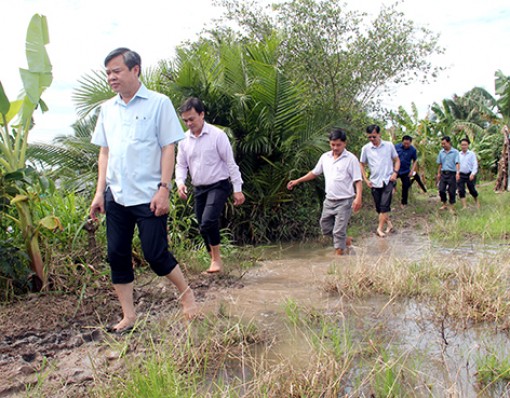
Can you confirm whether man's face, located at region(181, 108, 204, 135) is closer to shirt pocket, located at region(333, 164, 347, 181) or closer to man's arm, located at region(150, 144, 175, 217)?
man's arm, located at region(150, 144, 175, 217)

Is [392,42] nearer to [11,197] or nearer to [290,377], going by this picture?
[11,197]

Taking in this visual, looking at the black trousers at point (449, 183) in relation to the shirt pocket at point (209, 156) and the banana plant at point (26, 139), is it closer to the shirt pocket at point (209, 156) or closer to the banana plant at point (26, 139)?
the shirt pocket at point (209, 156)

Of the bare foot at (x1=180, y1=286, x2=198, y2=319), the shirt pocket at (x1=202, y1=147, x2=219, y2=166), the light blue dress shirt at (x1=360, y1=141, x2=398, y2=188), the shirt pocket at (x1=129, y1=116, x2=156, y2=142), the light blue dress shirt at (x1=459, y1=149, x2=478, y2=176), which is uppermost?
the shirt pocket at (x1=129, y1=116, x2=156, y2=142)

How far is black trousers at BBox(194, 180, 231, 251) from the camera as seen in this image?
5.42 m

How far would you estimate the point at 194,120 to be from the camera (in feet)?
17.3

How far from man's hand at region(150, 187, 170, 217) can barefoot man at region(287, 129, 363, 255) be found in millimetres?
3408

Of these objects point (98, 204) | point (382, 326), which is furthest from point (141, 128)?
point (382, 326)

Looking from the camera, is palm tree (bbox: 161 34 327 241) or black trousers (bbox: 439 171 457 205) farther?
black trousers (bbox: 439 171 457 205)

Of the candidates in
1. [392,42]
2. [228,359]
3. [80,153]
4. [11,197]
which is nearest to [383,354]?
[228,359]

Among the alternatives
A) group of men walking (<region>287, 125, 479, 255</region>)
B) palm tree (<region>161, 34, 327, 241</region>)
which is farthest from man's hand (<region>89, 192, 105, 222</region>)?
palm tree (<region>161, 34, 327, 241</region>)

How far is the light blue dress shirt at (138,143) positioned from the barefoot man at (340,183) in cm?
327

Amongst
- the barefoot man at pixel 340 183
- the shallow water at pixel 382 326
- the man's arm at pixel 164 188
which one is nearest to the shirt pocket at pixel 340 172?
the barefoot man at pixel 340 183

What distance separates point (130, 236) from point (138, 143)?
2.26ft

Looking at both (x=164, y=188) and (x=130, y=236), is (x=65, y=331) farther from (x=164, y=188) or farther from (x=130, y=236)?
(x=164, y=188)
